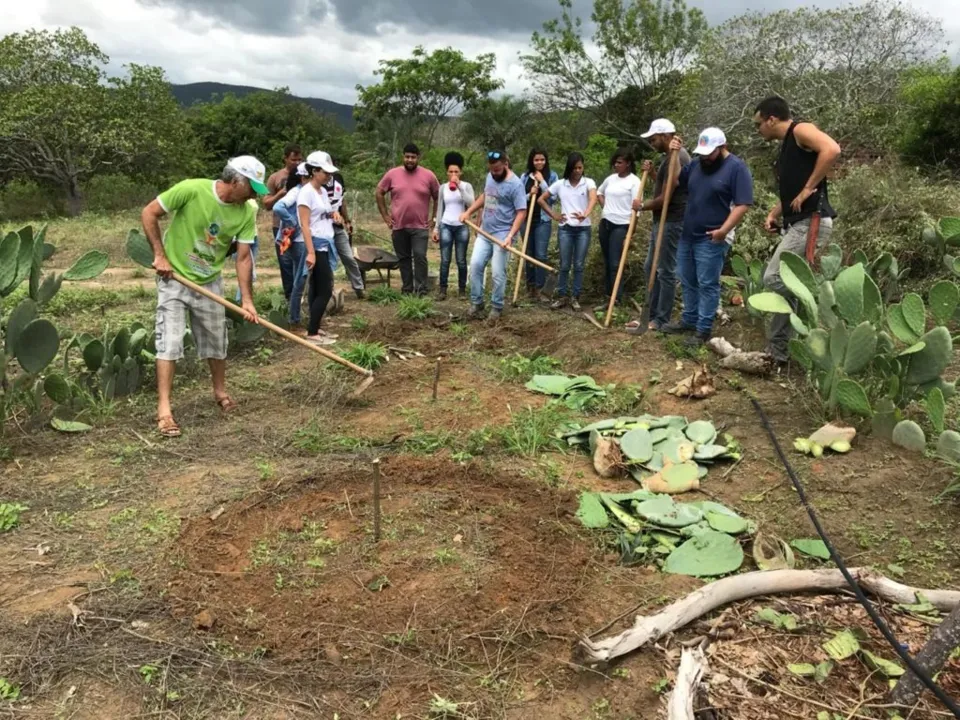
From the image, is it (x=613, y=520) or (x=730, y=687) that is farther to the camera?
(x=613, y=520)

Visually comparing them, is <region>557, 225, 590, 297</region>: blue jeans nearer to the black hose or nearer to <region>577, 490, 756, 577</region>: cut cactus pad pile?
the black hose

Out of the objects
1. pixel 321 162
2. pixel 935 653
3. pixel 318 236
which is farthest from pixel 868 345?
pixel 321 162

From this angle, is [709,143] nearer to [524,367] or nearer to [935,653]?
[524,367]

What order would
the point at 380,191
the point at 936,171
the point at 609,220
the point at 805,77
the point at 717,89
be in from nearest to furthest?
the point at 609,220 < the point at 380,191 < the point at 936,171 < the point at 805,77 < the point at 717,89

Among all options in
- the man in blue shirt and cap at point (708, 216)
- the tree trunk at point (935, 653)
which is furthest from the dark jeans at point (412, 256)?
the tree trunk at point (935, 653)

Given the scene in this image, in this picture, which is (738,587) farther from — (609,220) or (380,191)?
(380,191)

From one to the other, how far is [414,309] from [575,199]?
1.84 metres

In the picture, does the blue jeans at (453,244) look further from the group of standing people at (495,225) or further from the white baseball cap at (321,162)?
the white baseball cap at (321,162)

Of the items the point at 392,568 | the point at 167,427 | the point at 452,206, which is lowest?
the point at 392,568

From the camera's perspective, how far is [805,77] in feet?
41.5

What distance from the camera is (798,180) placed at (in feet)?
13.6

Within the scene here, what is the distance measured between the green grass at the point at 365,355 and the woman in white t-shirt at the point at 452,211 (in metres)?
2.05

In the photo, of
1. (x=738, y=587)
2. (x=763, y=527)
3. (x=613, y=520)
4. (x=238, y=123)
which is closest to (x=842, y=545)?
(x=763, y=527)

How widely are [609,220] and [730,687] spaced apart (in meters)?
4.79
